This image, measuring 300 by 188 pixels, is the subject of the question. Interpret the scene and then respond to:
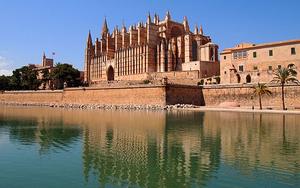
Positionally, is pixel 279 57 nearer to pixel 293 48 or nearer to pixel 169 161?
pixel 293 48

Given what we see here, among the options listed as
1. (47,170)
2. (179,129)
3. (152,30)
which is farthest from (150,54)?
(47,170)

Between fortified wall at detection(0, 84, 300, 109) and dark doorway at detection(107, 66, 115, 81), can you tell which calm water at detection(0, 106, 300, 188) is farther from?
dark doorway at detection(107, 66, 115, 81)

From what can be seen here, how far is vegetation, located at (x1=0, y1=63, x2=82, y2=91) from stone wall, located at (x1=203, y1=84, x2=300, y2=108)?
33.4 m

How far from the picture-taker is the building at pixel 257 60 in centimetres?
4488

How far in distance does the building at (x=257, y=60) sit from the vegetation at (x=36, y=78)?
33617 millimetres

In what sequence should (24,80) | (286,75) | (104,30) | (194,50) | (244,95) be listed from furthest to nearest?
(104,30) → (24,80) → (194,50) → (244,95) → (286,75)

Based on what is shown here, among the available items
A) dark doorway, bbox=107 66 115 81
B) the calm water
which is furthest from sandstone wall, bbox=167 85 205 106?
dark doorway, bbox=107 66 115 81

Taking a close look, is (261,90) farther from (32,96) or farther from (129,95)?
(32,96)

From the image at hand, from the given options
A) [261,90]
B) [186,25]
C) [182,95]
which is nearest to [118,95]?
[182,95]

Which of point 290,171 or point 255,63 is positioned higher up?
point 255,63

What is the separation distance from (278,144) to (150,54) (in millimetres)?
58112

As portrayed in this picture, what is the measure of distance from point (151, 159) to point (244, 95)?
33.8 m

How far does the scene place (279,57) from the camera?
45844mm

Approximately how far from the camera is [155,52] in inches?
2894
